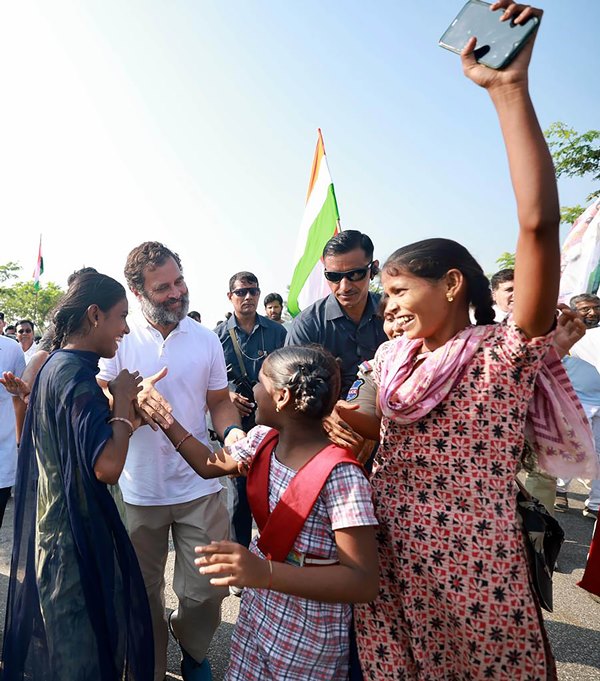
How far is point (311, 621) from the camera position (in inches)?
55.8

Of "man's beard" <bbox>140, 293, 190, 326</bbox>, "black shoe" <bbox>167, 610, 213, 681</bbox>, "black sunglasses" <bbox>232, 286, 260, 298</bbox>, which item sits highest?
"black sunglasses" <bbox>232, 286, 260, 298</bbox>

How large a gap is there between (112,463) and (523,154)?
1.59 metres

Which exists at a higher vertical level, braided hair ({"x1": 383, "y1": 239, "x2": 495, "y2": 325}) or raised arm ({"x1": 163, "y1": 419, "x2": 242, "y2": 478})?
braided hair ({"x1": 383, "y1": 239, "x2": 495, "y2": 325})

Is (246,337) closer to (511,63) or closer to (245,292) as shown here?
(245,292)

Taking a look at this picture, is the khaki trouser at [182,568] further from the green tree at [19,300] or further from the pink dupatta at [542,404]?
the green tree at [19,300]

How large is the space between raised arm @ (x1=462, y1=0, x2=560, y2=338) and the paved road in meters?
2.55

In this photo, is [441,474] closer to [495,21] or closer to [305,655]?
[305,655]

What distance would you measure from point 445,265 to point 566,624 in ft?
9.50

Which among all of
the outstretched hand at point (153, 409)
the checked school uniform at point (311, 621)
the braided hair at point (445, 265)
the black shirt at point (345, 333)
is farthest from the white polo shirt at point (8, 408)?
the braided hair at point (445, 265)

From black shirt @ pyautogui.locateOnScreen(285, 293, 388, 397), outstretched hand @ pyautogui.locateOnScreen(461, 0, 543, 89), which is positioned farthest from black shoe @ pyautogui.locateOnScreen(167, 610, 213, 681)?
outstretched hand @ pyautogui.locateOnScreen(461, 0, 543, 89)

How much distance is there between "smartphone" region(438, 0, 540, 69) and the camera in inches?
41.5

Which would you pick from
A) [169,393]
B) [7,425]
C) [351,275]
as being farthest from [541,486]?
[7,425]

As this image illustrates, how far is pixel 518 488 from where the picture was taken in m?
1.35

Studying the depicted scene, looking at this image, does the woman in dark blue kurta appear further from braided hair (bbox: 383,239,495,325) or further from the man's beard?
braided hair (bbox: 383,239,495,325)
